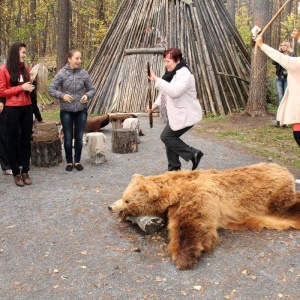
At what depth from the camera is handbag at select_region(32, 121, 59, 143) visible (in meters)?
6.57

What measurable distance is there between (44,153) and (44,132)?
368 mm

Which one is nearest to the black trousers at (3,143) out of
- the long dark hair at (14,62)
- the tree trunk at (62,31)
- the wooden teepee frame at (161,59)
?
the long dark hair at (14,62)

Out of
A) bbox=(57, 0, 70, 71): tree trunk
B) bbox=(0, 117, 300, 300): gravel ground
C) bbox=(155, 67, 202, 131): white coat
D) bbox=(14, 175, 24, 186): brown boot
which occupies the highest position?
bbox=(57, 0, 70, 71): tree trunk

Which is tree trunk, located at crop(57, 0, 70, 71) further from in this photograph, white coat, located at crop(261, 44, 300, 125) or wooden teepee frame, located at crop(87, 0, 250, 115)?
white coat, located at crop(261, 44, 300, 125)

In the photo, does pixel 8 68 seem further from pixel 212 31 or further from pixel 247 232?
pixel 212 31

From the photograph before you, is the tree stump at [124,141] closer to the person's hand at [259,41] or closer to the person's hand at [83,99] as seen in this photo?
the person's hand at [83,99]

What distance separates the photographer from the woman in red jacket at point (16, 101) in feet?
17.4

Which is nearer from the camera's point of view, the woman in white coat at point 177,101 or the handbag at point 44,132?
the woman in white coat at point 177,101

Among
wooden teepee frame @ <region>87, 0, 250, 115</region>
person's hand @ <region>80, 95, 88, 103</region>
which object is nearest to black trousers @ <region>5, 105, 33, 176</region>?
person's hand @ <region>80, 95, 88, 103</region>

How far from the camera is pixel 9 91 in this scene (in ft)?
17.4

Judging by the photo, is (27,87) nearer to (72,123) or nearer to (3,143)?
(72,123)

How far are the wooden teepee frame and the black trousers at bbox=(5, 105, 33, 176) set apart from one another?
254 inches

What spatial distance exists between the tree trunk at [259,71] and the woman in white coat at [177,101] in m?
6.01

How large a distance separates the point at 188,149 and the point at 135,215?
1.72 meters
